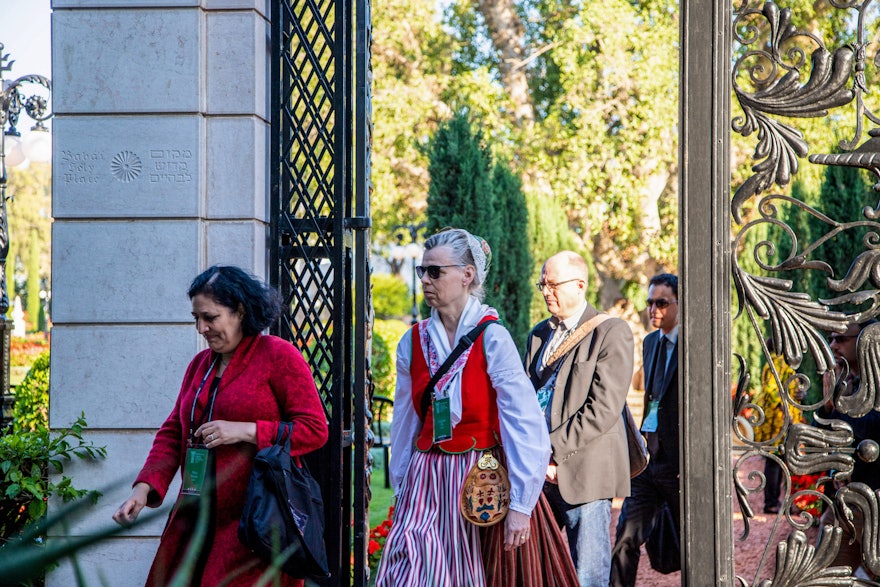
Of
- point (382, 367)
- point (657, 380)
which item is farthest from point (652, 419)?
point (382, 367)

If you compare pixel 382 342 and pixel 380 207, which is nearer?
pixel 382 342

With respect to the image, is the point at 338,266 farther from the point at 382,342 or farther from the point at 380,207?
the point at 380,207

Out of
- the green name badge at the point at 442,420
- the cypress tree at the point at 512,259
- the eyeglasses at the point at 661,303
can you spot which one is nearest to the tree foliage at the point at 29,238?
the cypress tree at the point at 512,259

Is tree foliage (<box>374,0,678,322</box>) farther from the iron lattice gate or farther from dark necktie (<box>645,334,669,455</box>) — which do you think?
the iron lattice gate

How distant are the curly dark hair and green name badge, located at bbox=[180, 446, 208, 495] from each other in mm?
503

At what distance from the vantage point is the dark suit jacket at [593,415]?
5.18m

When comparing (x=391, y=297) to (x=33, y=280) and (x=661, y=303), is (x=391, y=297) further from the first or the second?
(x=661, y=303)

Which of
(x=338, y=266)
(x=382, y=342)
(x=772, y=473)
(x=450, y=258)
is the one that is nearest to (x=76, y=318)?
(x=338, y=266)

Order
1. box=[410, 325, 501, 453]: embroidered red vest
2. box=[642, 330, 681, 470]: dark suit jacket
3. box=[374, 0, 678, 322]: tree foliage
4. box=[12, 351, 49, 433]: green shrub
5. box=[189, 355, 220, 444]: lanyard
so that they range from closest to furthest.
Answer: box=[189, 355, 220, 444]: lanyard
box=[410, 325, 501, 453]: embroidered red vest
box=[642, 330, 681, 470]: dark suit jacket
box=[12, 351, 49, 433]: green shrub
box=[374, 0, 678, 322]: tree foliage

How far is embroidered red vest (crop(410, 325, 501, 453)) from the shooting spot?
4148 mm

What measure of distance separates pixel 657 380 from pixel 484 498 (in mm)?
2577

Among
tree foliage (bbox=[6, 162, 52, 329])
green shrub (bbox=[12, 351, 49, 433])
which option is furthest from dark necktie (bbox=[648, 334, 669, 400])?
tree foliage (bbox=[6, 162, 52, 329])

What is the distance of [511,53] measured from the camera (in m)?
24.9

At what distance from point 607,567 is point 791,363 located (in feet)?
6.39
